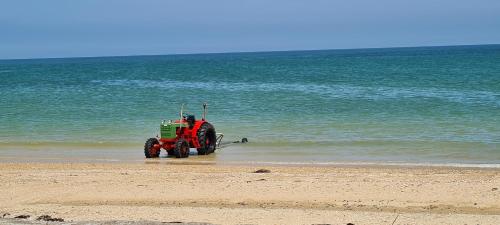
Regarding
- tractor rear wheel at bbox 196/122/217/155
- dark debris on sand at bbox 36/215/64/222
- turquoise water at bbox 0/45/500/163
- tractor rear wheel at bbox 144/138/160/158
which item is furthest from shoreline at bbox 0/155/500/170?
dark debris on sand at bbox 36/215/64/222

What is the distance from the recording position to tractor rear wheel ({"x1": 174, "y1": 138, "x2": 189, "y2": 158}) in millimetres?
16672

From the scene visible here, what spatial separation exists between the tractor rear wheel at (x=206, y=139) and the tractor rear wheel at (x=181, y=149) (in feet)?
1.23

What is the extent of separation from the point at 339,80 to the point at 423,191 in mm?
40010

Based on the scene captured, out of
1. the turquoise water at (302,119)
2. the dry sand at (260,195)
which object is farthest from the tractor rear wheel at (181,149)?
the dry sand at (260,195)

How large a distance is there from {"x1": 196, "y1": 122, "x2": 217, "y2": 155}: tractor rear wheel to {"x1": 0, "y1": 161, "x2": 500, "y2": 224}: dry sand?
8.50 ft

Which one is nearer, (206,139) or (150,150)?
(150,150)

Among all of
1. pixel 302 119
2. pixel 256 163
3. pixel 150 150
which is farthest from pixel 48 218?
pixel 302 119

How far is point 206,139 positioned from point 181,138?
69 centimetres

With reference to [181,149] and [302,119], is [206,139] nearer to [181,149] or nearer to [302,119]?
[181,149]

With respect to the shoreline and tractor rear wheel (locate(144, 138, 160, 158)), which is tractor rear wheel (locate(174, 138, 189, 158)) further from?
tractor rear wheel (locate(144, 138, 160, 158))

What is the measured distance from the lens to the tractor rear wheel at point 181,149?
54.7 ft

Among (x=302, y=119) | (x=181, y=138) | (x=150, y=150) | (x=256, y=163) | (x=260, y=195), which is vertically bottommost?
(x=302, y=119)

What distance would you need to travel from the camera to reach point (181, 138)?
55.8ft

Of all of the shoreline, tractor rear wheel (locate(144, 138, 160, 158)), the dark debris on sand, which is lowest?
the shoreline
